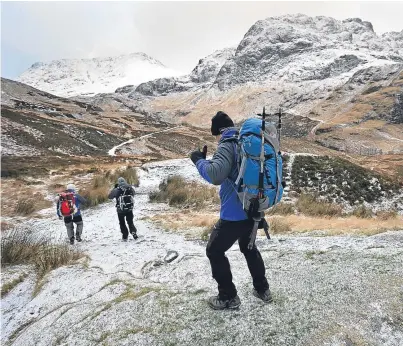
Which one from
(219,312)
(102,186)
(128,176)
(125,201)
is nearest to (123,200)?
(125,201)

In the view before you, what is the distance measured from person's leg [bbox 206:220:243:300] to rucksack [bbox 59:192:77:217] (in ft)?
28.8

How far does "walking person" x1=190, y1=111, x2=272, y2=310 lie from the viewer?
4.22 metres

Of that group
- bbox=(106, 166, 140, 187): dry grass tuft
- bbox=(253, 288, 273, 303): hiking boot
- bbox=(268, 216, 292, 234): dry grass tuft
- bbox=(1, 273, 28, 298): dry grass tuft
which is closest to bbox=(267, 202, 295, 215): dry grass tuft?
bbox=(268, 216, 292, 234): dry grass tuft

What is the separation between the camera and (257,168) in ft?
13.7

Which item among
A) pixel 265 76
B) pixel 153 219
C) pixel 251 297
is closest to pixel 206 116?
pixel 265 76

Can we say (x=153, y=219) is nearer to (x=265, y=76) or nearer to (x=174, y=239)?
(x=174, y=239)

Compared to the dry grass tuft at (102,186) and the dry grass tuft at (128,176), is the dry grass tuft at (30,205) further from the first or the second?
the dry grass tuft at (128,176)

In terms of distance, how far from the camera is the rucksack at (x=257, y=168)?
4.17 m

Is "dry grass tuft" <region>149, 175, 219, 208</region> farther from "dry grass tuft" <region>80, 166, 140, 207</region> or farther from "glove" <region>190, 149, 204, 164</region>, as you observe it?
"glove" <region>190, 149, 204, 164</region>

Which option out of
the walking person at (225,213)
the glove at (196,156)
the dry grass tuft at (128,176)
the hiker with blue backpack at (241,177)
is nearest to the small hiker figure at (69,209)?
the walking person at (225,213)

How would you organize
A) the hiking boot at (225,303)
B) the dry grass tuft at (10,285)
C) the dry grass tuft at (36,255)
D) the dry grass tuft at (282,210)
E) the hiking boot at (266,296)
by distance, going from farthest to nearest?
the dry grass tuft at (282,210), the dry grass tuft at (36,255), the dry grass tuft at (10,285), the hiking boot at (266,296), the hiking boot at (225,303)

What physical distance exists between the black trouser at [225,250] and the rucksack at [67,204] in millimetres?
8758

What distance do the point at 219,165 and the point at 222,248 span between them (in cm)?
109

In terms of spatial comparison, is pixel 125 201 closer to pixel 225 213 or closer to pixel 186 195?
pixel 186 195
